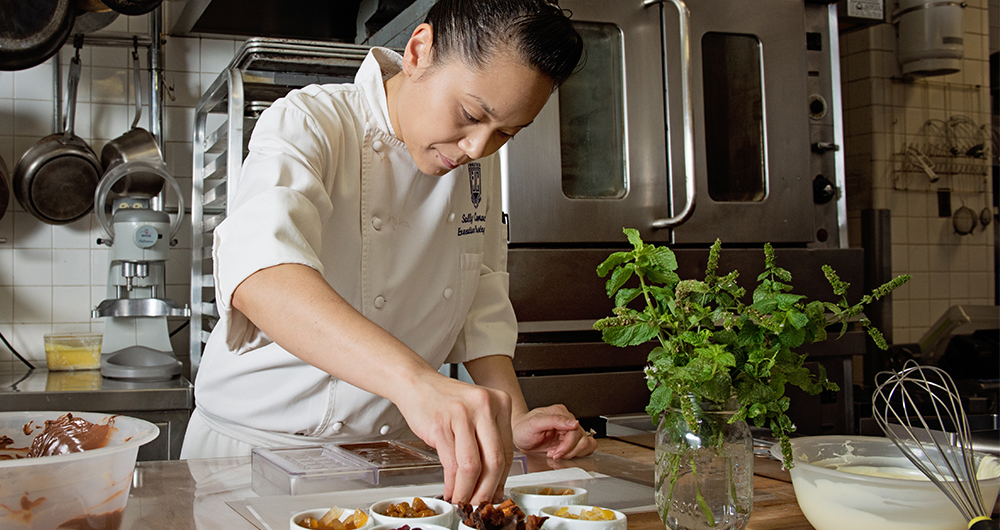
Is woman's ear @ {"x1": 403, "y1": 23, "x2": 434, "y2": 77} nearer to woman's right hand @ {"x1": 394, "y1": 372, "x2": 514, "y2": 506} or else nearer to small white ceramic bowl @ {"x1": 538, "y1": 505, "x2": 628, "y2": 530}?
woman's right hand @ {"x1": 394, "y1": 372, "x2": 514, "y2": 506}

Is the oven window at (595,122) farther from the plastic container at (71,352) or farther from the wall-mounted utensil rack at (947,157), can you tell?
the wall-mounted utensil rack at (947,157)

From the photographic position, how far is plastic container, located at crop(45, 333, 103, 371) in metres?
2.57

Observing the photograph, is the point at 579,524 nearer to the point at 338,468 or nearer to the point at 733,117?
the point at 338,468

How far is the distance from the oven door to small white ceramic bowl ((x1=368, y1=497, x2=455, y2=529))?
1.38 m

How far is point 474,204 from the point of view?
1.46 metres

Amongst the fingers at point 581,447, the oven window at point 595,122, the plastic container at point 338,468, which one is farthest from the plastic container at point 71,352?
the fingers at point 581,447

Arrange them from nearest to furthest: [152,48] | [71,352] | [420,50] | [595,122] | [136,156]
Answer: [420,50], [595,122], [71,352], [136,156], [152,48]

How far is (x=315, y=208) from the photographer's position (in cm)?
105

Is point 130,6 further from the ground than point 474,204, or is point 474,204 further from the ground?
point 130,6

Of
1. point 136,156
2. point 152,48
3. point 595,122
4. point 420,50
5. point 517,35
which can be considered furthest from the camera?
point 152,48

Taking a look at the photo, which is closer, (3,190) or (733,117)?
(733,117)

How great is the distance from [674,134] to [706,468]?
1669mm

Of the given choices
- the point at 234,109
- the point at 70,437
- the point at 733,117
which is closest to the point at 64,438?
the point at 70,437

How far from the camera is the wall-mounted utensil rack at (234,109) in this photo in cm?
217
